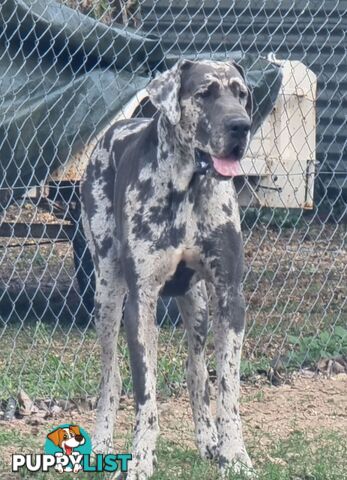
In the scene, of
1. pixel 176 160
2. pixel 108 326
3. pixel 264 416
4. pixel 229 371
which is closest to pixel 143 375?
pixel 229 371

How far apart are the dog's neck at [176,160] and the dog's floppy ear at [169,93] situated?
111mm

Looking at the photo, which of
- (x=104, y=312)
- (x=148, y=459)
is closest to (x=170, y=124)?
(x=104, y=312)

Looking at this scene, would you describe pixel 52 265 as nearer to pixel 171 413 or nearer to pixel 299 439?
pixel 171 413

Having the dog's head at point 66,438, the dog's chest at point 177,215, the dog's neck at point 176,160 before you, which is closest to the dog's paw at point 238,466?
the dog's head at point 66,438

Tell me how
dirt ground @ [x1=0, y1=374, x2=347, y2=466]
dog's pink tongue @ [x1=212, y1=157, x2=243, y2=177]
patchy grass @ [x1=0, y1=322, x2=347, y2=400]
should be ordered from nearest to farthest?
dog's pink tongue @ [x1=212, y1=157, x2=243, y2=177] → dirt ground @ [x1=0, y1=374, x2=347, y2=466] → patchy grass @ [x1=0, y1=322, x2=347, y2=400]

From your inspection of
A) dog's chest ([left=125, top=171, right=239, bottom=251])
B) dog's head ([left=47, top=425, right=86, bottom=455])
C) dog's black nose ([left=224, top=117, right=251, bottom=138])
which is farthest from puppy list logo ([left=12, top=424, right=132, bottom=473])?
dog's black nose ([left=224, top=117, right=251, bottom=138])

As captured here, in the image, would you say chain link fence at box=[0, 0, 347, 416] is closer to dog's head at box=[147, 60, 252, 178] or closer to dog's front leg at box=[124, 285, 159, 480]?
dog's front leg at box=[124, 285, 159, 480]

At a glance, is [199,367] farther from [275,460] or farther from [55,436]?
[55,436]

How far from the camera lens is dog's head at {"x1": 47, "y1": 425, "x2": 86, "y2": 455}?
5.03 m

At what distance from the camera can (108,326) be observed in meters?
5.38

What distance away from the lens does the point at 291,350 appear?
23.6 feet

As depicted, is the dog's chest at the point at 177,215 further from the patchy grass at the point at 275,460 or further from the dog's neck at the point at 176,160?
the patchy grass at the point at 275,460

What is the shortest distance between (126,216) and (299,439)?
1389mm

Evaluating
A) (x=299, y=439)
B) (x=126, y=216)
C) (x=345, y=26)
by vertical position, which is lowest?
(x=345, y=26)
